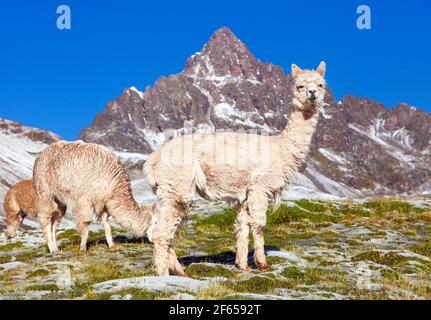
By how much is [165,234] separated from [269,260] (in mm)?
3965

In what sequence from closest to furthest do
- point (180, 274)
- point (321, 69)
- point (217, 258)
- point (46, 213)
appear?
1. point (180, 274)
2. point (321, 69)
3. point (217, 258)
4. point (46, 213)

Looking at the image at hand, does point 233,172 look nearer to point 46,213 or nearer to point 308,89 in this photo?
point 308,89

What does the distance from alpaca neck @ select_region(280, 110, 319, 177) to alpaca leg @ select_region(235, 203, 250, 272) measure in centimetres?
211

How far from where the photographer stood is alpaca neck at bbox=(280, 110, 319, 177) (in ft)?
58.3

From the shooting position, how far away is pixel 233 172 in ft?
55.4

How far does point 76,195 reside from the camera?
22.8 metres

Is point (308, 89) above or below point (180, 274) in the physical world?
above

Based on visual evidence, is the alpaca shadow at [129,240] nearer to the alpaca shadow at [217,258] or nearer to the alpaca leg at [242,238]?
the alpaca shadow at [217,258]

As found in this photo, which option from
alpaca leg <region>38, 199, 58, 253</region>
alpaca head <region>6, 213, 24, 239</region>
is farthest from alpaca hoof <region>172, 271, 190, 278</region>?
alpaca head <region>6, 213, 24, 239</region>

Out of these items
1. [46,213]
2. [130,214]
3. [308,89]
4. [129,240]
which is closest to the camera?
[308,89]

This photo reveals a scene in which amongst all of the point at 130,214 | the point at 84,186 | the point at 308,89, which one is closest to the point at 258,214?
the point at 308,89

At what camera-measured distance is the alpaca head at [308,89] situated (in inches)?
675

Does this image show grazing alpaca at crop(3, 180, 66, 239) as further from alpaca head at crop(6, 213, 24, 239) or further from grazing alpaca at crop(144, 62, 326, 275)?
grazing alpaca at crop(144, 62, 326, 275)
